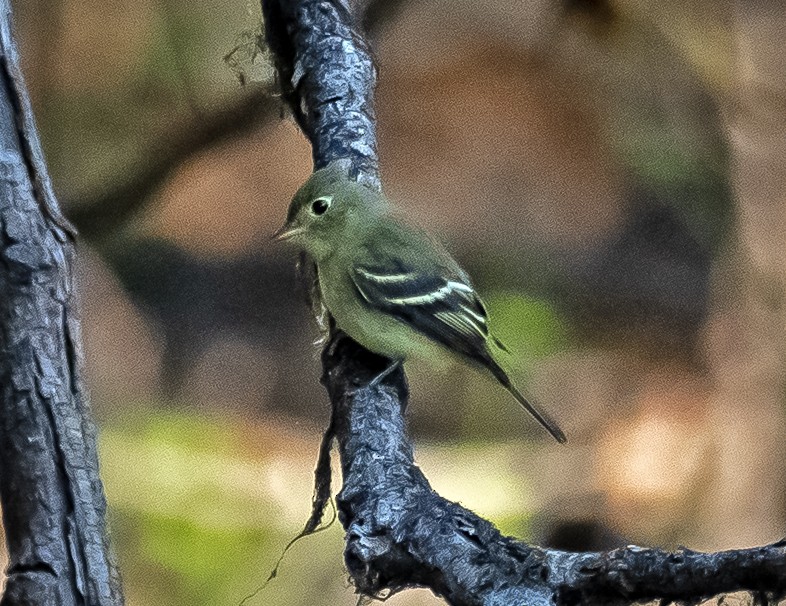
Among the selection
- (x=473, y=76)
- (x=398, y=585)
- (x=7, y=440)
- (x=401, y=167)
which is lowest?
(x=398, y=585)

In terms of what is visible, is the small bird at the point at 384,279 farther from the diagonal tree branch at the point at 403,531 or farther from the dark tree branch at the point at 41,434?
the dark tree branch at the point at 41,434

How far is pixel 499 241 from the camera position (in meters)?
2.05

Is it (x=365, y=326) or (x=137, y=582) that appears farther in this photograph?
(x=137, y=582)

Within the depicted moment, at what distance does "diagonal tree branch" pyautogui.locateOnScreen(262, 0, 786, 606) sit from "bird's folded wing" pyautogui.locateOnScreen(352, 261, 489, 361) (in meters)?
0.06

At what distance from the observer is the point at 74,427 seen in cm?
81

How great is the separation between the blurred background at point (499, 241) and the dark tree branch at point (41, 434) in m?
1.08

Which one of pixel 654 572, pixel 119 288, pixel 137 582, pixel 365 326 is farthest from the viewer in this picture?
pixel 119 288

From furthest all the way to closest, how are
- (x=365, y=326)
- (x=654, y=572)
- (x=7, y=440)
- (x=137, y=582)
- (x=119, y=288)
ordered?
(x=119, y=288), (x=137, y=582), (x=365, y=326), (x=7, y=440), (x=654, y=572)

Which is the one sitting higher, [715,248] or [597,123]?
[597,123]

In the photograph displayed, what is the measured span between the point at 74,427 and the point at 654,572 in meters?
0.41

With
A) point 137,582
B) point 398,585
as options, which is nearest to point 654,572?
→ point 398,585

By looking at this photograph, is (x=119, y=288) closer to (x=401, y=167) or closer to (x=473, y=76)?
(x=401, y=167)

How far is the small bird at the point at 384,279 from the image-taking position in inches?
48.6

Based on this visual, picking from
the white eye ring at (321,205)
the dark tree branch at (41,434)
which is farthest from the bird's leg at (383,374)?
the dark tree branch at (41,434)
